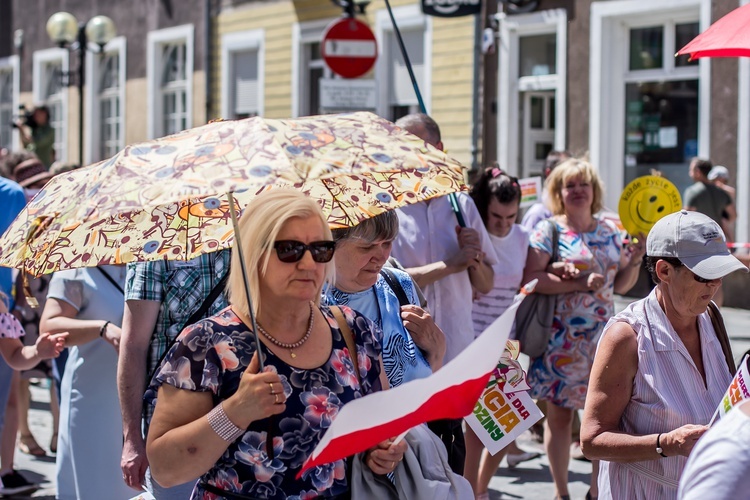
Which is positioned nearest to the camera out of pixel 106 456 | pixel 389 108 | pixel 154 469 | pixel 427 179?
pixel 154 469

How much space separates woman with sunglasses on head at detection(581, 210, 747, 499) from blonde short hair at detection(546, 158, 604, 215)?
117 inches

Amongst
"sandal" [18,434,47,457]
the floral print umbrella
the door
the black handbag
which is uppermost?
the door

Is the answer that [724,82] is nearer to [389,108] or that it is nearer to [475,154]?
[475,154]

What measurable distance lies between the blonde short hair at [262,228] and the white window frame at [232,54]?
59.6 ft

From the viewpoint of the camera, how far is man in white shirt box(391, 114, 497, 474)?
5.73 metres

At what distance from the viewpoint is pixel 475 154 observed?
53.9 ft

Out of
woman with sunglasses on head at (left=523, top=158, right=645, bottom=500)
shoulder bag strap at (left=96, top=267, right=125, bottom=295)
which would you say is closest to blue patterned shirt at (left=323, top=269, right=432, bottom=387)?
shoulder bag strap at (left=96, top=267, right=125, bottom=295)

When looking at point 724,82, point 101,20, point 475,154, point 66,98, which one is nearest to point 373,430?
point 724,82

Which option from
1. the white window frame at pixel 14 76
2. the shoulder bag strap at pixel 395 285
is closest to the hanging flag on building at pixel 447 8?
the shoulder bag strap at pixel 395 285

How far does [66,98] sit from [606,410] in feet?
80.8

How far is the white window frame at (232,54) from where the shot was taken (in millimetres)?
21016

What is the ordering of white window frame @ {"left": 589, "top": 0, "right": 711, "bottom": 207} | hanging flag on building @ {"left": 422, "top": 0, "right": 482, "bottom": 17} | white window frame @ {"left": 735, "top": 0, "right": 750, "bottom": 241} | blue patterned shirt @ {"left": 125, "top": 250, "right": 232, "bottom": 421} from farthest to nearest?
1. hanging flag on building @ {"left": 422, "top": 0, "right": 482, "bottom": 17}
2. white window frame @ {"left": 589, "top": 0, "right": 711, "bottom": 207}
3. white window frame @ {"left": 735, "top": 0, "right": 750, "bottom": 241}
4. blue patterned shirt @ {"left": 125, "top": 250, "right": 232, "bottom": 421}

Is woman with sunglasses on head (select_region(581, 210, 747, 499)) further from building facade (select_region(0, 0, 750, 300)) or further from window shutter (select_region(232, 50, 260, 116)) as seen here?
window shutter (select_region(232, 50, 260, 116))

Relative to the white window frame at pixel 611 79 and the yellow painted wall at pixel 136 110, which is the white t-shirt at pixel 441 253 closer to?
the white window frame at pixel 611 79
